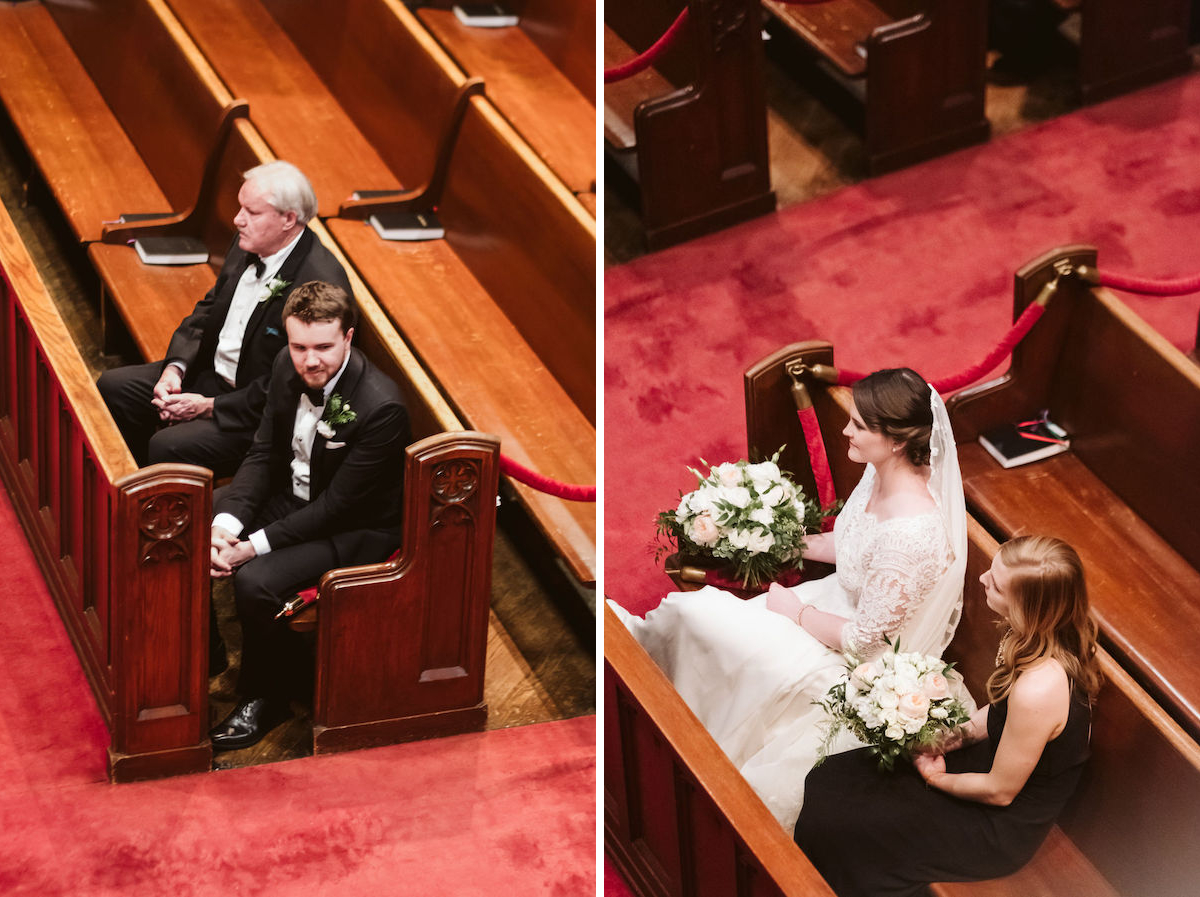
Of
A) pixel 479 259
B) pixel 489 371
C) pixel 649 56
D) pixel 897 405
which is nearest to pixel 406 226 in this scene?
pixel 479 259

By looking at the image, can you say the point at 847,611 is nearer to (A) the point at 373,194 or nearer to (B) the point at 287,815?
(B) the point at 287,815

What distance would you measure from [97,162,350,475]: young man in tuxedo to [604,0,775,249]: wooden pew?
161cm

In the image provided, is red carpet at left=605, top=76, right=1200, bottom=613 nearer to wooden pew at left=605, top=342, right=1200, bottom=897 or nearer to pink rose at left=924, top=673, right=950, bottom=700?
wooden pew at left=605, top=342, right=1200, bottom=897

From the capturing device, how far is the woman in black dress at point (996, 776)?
10.5ft

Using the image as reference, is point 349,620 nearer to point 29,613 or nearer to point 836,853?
point 29,613

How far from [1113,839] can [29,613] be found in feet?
9.20

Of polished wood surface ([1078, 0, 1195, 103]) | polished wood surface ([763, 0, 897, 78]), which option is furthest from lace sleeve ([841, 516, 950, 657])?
polished wood surface ([1078, 0, 1195, 103])

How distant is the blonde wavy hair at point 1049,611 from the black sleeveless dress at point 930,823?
0.09 metres

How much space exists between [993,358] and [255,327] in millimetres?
1983

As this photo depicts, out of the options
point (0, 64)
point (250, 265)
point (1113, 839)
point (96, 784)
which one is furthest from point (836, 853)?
point (0, 64)

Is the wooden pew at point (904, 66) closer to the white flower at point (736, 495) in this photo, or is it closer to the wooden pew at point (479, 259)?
the wooden pew at point (479, 259)

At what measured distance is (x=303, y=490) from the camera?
416 cm

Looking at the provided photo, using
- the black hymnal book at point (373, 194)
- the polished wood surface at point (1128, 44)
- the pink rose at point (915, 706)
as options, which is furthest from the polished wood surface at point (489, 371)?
the polished wood surface at point (1128, 44)

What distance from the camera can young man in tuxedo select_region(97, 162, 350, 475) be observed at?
4.34 metres
